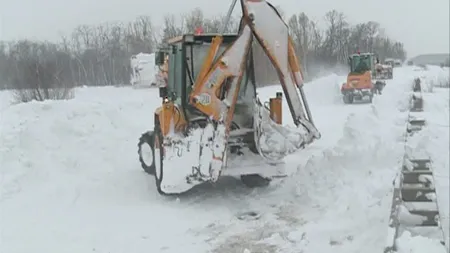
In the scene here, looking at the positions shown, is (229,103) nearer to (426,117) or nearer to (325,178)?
(325,178)

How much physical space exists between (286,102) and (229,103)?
3.57 feet

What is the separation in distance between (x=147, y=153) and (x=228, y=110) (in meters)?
2.47

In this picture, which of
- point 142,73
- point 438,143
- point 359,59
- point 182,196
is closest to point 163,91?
point 182,196

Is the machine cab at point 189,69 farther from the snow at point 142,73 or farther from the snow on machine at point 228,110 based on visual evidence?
the snow at point 142,73

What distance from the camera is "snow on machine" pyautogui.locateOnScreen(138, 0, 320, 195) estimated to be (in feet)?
21.5

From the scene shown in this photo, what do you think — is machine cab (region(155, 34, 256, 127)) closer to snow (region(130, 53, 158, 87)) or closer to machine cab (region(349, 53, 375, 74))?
machine cab (region(349, 53, 375, 74))

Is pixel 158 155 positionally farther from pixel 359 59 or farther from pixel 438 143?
pixel 438 143

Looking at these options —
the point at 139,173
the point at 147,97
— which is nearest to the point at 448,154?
the point at 139,173

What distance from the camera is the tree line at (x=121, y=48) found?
566 cm

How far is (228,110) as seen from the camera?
6.60 m

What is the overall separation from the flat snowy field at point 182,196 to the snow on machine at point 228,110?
0.37 m

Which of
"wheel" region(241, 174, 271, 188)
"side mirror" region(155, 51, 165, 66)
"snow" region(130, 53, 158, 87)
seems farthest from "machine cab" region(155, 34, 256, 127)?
"snow" region(130, 53, 158, 87)

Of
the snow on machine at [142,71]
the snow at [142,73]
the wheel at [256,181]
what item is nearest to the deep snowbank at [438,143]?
the wheel at [256,181]

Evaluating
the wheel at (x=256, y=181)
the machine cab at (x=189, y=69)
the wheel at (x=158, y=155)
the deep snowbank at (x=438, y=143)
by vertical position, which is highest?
the machine cab at (x=189, y=69)
